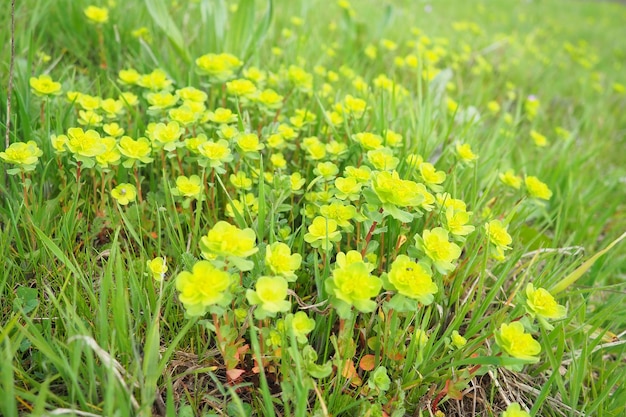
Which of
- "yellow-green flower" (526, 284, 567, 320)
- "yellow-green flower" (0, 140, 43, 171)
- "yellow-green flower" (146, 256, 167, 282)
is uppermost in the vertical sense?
"yellow-green flower" (0, 140, 43, 171)

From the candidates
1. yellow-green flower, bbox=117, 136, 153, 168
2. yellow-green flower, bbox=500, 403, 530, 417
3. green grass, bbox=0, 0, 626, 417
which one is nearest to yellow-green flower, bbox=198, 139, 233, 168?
green grass, bbox=0, 0, 626, 417

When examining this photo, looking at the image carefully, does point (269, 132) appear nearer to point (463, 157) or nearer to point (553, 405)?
point (463, 157)

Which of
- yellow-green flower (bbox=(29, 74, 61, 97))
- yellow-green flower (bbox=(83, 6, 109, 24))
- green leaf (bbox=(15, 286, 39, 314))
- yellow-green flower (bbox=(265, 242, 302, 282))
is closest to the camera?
yellow-green flower (bbox=(265, 242, 302, 282))

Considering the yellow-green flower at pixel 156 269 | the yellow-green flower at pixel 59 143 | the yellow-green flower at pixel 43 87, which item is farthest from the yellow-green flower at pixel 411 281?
the yellow-green flower at pixel 43 87

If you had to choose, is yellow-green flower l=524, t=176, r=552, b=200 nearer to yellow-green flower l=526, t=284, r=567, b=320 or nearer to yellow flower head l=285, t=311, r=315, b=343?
yellow-green flower l=526, t=284, r=567, b=320

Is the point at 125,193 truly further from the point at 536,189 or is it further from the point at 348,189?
the point at 536,189

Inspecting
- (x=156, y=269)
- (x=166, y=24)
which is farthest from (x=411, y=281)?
(x=166, y=24)

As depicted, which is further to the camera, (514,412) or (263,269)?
(263,269)
